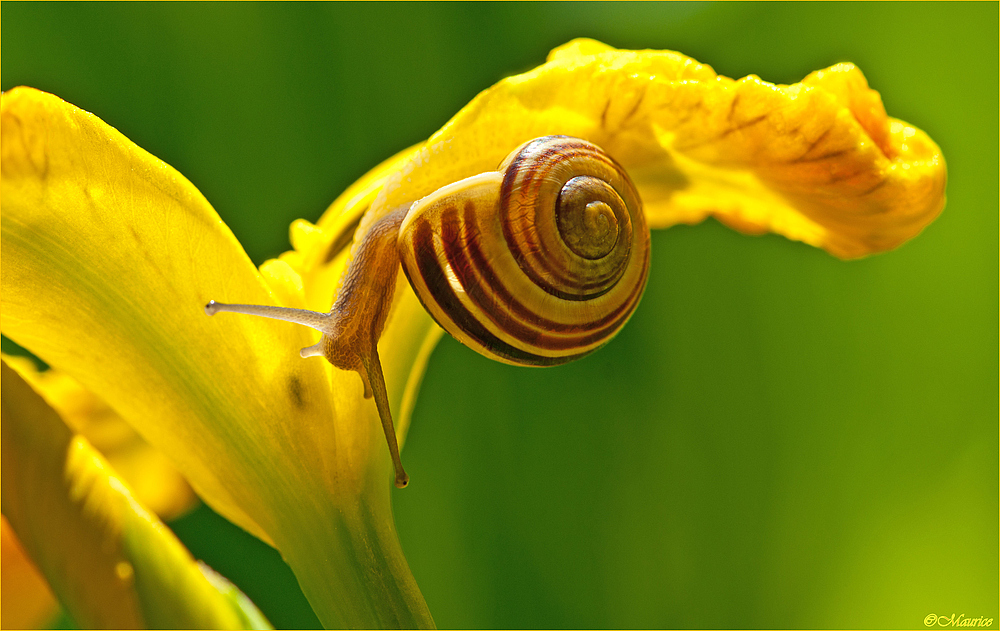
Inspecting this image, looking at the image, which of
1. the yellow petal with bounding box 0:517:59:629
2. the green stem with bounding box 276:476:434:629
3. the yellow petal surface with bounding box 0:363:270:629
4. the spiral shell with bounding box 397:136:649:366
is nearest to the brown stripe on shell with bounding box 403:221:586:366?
the spiral shell with bounding box 397:136:649:366

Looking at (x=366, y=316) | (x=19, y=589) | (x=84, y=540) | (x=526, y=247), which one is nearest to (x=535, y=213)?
(x=526, y=247)

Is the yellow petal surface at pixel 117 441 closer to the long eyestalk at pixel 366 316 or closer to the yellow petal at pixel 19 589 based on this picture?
the yellow petal at pixel 19 589

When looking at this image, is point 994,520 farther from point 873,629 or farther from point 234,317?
point 234,317

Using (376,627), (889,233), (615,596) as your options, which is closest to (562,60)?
(889,233)

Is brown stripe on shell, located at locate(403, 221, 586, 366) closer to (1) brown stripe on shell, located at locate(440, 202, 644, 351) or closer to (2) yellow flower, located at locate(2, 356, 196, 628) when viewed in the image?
(1) brown stripe on shell, located at locate(440, 202, 644, 351)

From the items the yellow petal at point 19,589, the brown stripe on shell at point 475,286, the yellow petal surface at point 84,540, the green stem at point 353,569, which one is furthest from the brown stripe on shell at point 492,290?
the yellow petal at point 19,589
